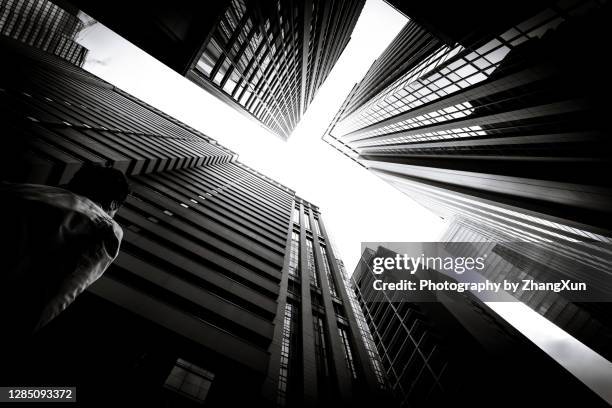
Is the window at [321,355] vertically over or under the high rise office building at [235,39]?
under

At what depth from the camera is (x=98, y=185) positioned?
3.42 meters

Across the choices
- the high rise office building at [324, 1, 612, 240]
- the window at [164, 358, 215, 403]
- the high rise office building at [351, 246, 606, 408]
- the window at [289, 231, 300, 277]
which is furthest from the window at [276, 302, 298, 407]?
the high rise office building at [324, 1, 612, 240]

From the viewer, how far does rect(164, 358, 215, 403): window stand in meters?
10.3

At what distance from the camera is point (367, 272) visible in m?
58.4

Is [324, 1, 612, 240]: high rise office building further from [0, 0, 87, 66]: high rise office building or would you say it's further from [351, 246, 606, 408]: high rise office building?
[0, 0, 87, 66]: high rise office building

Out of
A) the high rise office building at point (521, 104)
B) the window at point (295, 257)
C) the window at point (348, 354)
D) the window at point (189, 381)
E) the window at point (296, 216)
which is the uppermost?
the high rise office building at point (521, 104)

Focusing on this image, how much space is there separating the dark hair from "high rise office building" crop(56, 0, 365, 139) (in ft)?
30.1

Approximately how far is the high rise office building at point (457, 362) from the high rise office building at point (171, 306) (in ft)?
20.4

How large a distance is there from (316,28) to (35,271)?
33736 millimetres

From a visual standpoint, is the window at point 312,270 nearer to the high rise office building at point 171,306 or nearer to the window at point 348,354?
the high rise office building at point 171,306

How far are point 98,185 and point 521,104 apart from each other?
1051 inches

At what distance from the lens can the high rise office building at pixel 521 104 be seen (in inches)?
592

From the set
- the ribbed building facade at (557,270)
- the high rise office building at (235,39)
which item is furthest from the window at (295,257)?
the ribbed building facade at (557,270)

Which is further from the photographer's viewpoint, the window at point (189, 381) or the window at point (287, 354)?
the window at point (287, 354)
